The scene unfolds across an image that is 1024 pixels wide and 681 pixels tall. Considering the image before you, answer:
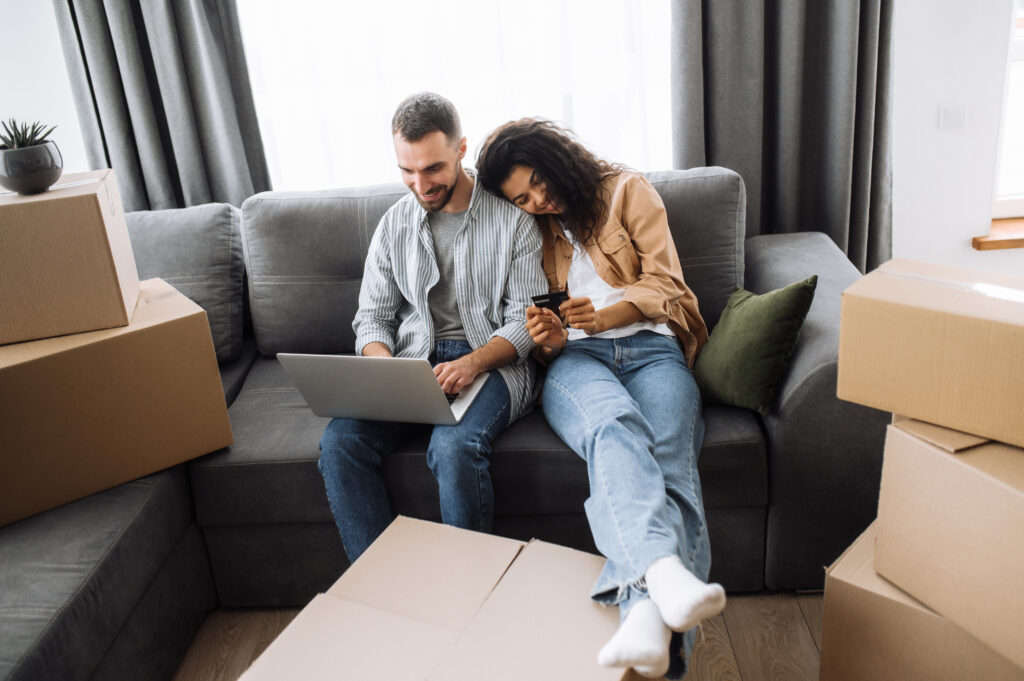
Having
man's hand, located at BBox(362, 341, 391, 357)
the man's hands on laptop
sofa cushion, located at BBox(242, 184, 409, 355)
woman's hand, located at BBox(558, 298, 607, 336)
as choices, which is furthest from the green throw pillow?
sofa cushion, located at BBox(242, 184, 409, 355)

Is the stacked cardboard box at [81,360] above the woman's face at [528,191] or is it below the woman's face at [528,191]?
below

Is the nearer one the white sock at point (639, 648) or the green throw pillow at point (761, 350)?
the white sock at point (639, 648)

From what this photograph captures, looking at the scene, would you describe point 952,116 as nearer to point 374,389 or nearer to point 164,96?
point 374,389

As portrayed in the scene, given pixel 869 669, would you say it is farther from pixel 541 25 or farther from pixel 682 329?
pixel 541 25

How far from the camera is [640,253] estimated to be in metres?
1.84

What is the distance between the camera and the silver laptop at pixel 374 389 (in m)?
1.46

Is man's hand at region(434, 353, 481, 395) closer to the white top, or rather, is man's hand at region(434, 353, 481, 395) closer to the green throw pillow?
the white top

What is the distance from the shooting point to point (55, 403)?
1529 mm

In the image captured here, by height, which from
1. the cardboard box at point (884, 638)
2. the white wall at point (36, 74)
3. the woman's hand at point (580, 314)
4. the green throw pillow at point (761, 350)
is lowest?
the cardboard box at point (884, 638)

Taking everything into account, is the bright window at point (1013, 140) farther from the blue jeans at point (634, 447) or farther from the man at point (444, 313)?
the man at point (444, 313)

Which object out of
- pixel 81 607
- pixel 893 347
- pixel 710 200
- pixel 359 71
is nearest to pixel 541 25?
pixel 359 71

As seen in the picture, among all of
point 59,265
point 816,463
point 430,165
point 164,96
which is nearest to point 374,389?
point 430,165

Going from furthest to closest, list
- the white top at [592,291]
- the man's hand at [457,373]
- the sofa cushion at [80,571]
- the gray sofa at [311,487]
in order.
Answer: the white top at [592,291] < the man's hand at [457,373] < the gray sofa at [311,487] < the sofa cushion at [80,571]

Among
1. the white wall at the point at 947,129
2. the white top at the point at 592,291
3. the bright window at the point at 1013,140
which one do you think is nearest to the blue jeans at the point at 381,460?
the white top at the point at 592,291
